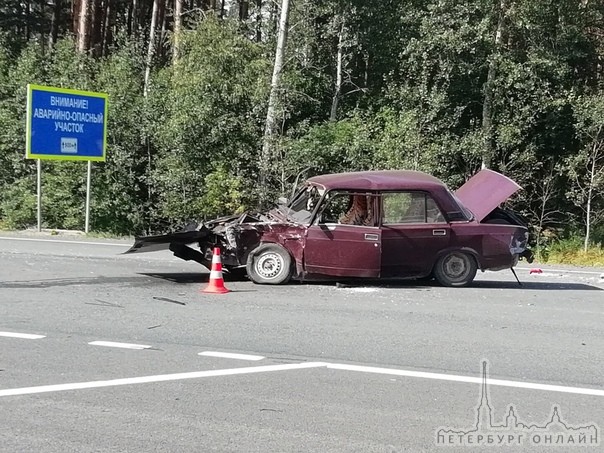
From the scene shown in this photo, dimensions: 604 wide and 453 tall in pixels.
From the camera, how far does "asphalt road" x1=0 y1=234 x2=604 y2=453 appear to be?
14.8 feet

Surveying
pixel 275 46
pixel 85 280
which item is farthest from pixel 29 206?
pixel 85 280

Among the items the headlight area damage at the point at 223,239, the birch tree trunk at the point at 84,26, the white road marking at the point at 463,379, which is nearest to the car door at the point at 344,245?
the headlight area damage at the point at 223,239

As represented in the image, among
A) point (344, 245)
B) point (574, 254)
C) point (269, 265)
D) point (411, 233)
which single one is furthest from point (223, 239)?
point (574, 254)

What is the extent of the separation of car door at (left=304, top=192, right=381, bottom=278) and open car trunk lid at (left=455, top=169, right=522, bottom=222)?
5.98ft

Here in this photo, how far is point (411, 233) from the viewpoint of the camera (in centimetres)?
1013

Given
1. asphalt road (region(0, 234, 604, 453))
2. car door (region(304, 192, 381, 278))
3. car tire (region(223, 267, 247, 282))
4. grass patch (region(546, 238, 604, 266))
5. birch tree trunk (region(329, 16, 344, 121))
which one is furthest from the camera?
birch tree trunk (region(329, 16, 344, 121))

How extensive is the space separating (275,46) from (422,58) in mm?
4809

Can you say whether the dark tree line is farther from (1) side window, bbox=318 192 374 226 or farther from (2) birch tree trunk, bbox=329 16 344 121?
(1) side window, bbox=318 192 374 226

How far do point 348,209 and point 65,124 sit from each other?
11235 mm

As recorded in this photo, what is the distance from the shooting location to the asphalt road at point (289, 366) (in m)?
4.52

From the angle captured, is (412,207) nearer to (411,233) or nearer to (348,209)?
(411,233)

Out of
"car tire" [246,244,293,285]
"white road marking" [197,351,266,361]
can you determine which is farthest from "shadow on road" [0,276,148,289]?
"white road marking" [197,351,266,361]

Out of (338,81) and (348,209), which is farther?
(338,81)

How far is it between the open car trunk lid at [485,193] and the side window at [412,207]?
30.6 inches
